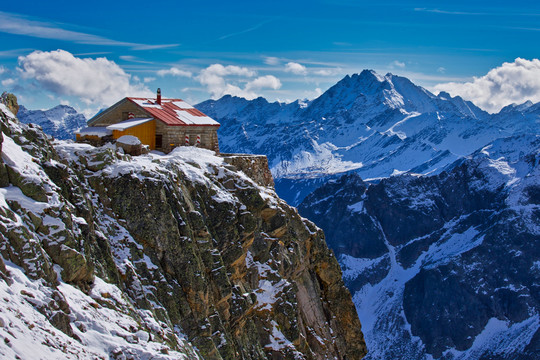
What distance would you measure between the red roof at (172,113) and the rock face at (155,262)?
130 inches

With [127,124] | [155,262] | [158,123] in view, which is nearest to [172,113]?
[158,123]

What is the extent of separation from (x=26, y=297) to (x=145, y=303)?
297 inches

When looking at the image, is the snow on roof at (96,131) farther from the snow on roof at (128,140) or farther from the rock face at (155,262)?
the rock face at (155,262)

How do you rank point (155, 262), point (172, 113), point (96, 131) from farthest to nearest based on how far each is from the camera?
point (172, 113)
point (96, 131)
point (155, 262)

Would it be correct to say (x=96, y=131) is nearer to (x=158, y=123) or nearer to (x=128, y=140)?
(x=158, y=123)

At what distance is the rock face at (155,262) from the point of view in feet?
82.9

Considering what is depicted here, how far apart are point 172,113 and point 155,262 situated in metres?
19.2

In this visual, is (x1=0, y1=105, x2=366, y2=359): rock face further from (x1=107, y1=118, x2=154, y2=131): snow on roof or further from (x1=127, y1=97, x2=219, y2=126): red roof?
(x1=107, y1=118, x2=154, y2=131): snow on roof

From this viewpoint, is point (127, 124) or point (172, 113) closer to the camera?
point (127, 124)

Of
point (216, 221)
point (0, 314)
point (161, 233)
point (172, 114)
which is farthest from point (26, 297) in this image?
point (172, 114)

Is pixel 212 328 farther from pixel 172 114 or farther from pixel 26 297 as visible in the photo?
pixel 172 114

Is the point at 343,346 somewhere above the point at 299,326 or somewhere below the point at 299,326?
below

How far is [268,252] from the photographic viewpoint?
44031 millimetres

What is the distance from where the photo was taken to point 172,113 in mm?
50062
